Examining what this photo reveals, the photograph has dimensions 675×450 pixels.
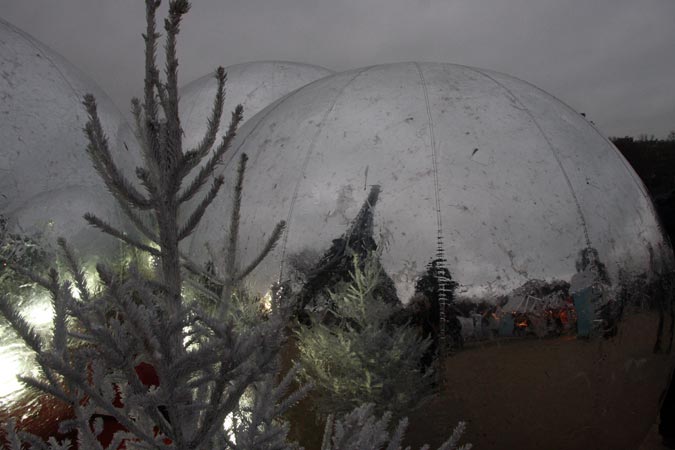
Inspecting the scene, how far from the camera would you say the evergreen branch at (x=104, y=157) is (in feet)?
4.17

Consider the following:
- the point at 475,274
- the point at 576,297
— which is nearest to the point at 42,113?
the point at 475,274

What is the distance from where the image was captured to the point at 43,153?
380 cm

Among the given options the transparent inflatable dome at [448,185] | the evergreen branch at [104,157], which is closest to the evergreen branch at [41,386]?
the evergreen branch at [104,157]

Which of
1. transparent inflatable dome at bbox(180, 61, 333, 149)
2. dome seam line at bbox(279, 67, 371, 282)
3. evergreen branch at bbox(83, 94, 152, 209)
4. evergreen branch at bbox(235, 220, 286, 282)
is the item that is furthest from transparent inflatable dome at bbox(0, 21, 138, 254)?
evergreen branch at bbox(83, 94, 152, 209)

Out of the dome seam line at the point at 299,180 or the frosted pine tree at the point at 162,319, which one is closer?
the frosted pine tree at the point at 162,319

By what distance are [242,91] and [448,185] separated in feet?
15.9

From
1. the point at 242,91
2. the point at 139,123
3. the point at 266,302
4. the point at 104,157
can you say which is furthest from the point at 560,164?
the point at 242,91

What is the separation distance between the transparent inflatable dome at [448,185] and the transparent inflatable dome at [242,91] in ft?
10.7

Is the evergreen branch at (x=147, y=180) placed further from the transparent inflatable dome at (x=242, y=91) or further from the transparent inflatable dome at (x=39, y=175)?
the transparent inflatable dome at (x=242, y=91)

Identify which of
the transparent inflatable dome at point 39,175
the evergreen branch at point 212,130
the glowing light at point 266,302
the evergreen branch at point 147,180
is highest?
the transparent inflatable dome at point 39,175

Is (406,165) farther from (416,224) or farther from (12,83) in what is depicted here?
(12,83)

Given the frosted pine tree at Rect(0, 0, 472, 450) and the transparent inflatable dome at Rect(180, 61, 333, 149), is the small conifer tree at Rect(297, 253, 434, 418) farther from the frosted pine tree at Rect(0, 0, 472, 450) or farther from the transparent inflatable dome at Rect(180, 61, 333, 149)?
the transparent inflatable dome at Rect(180, 61, 333, 149)

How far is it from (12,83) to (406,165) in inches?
122

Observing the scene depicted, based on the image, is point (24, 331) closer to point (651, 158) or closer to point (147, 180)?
point (147, 180)
